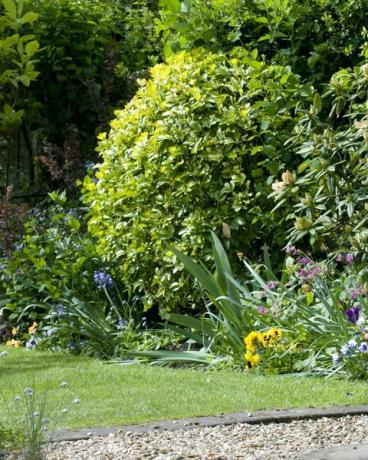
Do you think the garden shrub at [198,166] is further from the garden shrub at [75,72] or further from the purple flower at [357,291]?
the garden shrub at [75,72]

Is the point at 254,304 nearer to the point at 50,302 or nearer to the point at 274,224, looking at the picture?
the point at 274,224

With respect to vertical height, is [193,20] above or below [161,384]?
above

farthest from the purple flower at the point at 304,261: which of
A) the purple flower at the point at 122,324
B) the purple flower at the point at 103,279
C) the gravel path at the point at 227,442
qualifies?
the gravel path at the point at 227,442

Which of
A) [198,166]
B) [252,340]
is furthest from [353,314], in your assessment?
[198,166]

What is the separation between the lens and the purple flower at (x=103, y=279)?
8.12 metres

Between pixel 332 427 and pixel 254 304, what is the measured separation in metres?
2.19

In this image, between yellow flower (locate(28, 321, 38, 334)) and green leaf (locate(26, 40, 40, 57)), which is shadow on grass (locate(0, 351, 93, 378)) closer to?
yellow flower (locate(28, 321, 38, 334))

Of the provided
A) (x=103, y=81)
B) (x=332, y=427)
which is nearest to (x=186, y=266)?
(x=332, y=427)

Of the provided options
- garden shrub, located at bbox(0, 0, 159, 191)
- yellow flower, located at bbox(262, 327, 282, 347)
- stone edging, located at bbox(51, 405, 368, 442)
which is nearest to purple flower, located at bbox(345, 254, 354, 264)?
yellow flower, located at bbox(262, 327, 282, 347)

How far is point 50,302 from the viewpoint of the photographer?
855 cm

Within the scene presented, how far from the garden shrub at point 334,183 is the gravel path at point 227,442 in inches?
76.1

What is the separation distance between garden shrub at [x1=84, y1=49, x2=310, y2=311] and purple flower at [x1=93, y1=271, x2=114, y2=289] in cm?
13

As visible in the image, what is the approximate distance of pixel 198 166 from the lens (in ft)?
25.4

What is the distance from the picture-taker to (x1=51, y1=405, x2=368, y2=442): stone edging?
4895 mm
